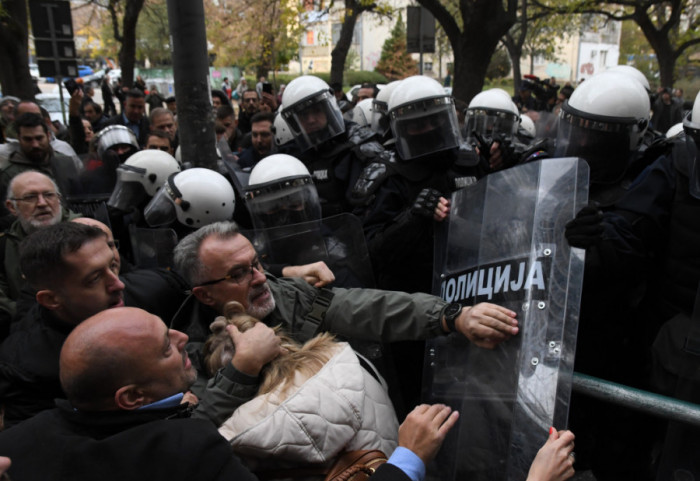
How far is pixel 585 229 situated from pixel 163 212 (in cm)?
248

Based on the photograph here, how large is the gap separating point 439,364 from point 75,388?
120 cm

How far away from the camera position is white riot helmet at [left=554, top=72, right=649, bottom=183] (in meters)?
2.50

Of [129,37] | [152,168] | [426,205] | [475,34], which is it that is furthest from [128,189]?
[129,37]

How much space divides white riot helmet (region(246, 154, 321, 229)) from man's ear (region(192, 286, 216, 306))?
84 centimetres

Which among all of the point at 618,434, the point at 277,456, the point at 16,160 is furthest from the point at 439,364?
the point at 16,160

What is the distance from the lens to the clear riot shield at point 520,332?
1527 mm

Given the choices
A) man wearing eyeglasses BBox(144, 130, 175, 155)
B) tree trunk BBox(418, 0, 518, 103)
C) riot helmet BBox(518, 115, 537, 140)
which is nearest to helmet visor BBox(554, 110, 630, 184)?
riot helmet BBox(518, 115, 537, 140)

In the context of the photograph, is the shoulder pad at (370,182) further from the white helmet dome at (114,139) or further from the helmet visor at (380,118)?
the white helmet dome at (114,139)

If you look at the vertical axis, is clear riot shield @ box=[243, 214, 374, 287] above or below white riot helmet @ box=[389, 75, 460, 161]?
below

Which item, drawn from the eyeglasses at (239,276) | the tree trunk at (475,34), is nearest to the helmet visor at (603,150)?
the eyeglasses at (239,276)

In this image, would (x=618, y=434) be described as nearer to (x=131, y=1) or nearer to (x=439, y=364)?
(x=439, y=364)

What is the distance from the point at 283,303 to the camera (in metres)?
2.29

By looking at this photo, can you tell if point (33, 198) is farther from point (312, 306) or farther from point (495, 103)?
point (495, 103)

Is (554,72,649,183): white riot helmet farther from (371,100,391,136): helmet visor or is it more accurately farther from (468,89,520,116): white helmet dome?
(468,89,520,116): white helmet dome
